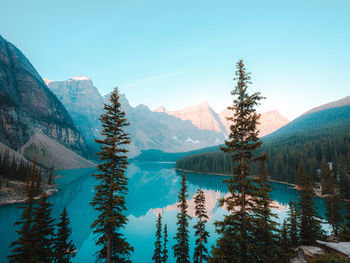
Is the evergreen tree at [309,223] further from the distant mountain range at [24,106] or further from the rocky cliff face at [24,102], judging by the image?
the rocky cliff face at [24,102]

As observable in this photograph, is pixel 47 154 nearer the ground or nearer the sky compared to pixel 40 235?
nearer the sky

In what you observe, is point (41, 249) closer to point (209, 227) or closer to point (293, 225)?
point (293, 225)

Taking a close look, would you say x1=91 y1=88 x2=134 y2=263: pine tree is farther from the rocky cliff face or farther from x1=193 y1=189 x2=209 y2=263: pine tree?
the rocky cliff face

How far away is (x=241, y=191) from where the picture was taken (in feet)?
37.1

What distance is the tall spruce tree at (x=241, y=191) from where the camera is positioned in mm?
10453

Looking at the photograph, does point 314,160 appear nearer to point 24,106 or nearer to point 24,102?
point 24,106

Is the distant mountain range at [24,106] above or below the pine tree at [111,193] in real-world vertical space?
above

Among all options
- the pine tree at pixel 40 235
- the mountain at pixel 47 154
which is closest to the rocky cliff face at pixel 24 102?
the mountain at pixel 47 154

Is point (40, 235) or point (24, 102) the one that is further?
point (24, 102)

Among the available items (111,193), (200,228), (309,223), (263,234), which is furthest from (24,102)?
(309,223)

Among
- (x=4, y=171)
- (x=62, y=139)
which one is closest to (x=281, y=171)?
(x=4, y=171)

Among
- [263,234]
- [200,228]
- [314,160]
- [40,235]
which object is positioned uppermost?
[314,160]

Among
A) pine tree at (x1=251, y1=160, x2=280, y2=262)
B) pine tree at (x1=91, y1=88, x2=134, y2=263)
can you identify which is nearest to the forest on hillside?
pine tree at (x1=251, y1=160, x2=280, y2=262)

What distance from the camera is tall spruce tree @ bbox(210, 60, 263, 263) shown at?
10453mm
